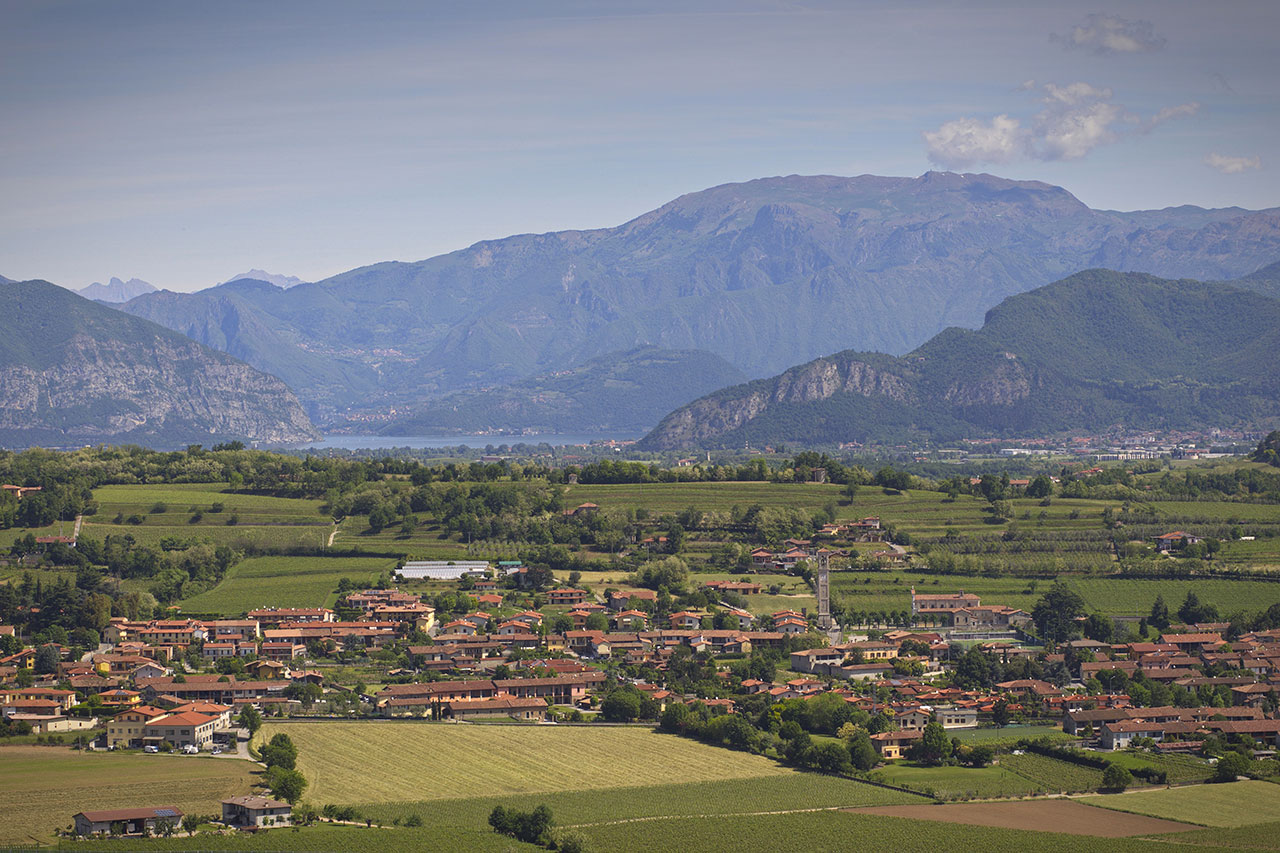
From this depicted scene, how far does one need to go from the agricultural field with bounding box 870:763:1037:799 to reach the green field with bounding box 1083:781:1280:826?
2235 mm

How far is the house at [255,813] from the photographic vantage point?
39.0 m

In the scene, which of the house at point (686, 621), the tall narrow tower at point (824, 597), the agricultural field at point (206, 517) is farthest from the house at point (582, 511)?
the house at point (686, 621)

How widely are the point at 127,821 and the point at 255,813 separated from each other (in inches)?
118

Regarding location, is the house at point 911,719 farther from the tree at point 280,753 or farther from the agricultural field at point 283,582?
the agricultural field at point 283,582

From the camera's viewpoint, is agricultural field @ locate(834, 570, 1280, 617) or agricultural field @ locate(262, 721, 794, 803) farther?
agricultural field @ locate(834, 570, 1280, 617)

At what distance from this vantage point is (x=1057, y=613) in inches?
2682

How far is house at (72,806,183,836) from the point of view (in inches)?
1480

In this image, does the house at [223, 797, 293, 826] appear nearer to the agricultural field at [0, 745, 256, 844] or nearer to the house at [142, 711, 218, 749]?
the agricultural field at [0, 745, 256, 844]

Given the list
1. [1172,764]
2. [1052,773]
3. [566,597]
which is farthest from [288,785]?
[566,597]

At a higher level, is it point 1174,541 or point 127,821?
point 1174,541

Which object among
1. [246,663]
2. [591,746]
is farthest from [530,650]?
[591,746]

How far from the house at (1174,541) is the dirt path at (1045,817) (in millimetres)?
41083

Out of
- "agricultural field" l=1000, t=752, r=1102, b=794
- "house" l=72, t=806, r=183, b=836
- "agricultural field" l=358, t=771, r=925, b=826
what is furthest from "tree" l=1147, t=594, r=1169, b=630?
"house" l=72, t=806, r=183, b=836

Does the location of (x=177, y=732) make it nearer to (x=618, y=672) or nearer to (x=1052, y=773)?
(x=618, y=672)
